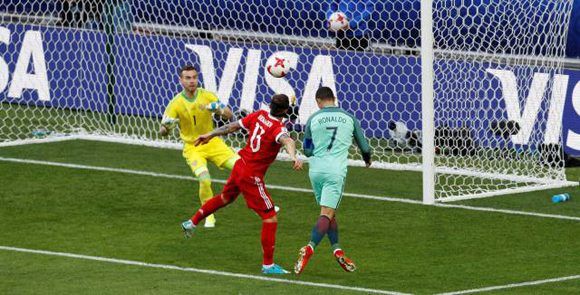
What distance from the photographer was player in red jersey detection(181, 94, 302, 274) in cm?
1525

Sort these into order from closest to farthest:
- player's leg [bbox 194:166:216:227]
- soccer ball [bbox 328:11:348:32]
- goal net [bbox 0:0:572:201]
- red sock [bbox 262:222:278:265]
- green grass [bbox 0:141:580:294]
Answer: green grass [bbox 0:141:580:294], red sock [bbox 262:222:278:265], player's leg [bbox 194:166:216:227], goal net [bbox 0:0:572:201], soccer ball [bbox 328:11:348:32]

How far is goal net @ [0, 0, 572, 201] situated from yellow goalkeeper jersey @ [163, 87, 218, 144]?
9.52 feet

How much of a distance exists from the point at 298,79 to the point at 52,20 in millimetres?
4738

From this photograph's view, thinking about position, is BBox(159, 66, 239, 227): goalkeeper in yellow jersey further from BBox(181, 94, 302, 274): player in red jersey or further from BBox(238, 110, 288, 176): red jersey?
BBox(238, 110, 288, 176): red jersey

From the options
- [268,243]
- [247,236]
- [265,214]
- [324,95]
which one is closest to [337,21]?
[247,236]

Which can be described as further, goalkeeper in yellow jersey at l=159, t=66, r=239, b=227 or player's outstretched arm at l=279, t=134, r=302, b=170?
goalkeeper in yellow jersey at l=159, t=66, r=239, b=227

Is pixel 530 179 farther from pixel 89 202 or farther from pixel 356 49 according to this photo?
pixel 89 202

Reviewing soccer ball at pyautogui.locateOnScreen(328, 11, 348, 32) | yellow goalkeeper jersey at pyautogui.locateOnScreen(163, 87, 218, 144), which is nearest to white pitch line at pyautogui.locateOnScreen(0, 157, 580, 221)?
yellow goalkeeper jersey at pyautogui.locateOnScreen(163, 87, 218, 144)

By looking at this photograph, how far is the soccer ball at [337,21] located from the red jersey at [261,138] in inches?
308

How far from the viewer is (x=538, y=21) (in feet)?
68.7

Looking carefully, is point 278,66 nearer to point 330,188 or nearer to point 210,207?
point 210,207

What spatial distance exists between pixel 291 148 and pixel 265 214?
0.75 metres

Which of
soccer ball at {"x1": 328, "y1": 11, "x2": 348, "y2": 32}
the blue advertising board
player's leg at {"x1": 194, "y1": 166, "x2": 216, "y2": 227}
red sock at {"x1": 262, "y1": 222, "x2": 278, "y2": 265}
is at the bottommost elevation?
red sock at {"x1": 262, "y1": 222, "x2": 278, "y2": 265}

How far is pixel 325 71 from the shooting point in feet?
78.0
